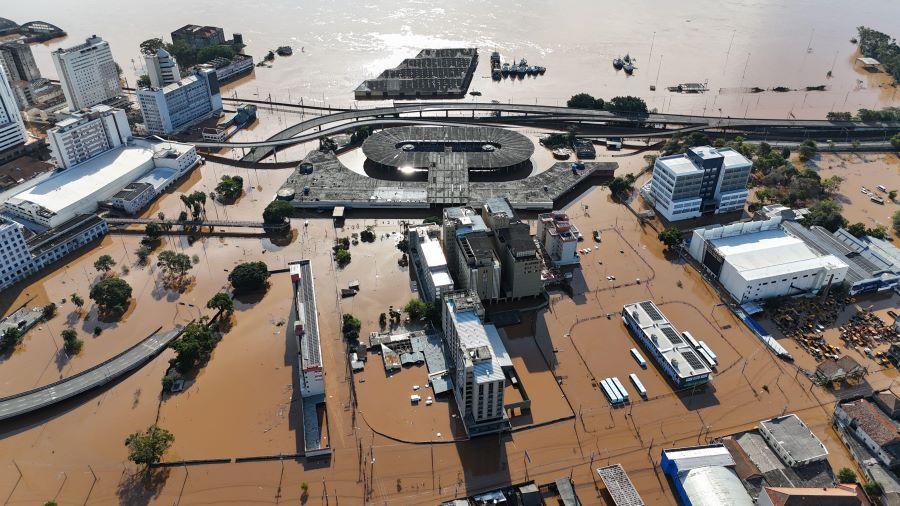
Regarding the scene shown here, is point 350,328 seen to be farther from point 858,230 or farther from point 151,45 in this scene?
point 151,45

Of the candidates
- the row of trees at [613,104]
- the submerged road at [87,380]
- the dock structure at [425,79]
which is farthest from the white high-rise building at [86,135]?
the row of trees at [613,104]

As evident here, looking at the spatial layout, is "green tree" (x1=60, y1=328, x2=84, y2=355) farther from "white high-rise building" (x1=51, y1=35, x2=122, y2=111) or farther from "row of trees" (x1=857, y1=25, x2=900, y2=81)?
"row of trees" (x1=857, y1=25, x2=900, y2=81)

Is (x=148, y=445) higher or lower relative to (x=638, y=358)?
higher

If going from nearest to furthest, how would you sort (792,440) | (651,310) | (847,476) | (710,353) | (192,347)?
(847,476), (792,440), (192,347), (710,353), (651,310)

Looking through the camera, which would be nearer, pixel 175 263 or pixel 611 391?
pixel 611 391

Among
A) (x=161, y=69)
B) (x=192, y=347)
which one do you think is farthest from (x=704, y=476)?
(x=161, y=69)

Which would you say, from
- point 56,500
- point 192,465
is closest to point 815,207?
point 192,465

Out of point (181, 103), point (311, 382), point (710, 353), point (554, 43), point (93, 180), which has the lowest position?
point (710, 353)

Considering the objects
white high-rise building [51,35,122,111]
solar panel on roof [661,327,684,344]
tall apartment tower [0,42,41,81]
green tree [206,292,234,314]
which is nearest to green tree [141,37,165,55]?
tall apartment tower [0,42,41,81]

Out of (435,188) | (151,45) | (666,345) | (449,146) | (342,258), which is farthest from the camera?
(151,45)
